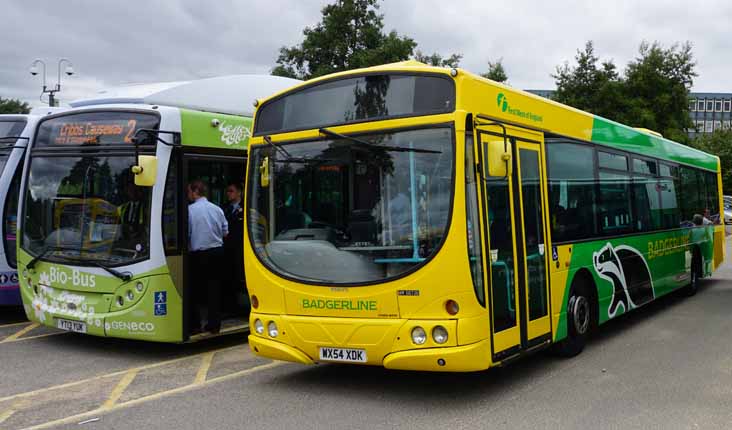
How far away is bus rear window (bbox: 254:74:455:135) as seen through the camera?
650cm

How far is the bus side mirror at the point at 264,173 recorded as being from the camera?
23.9 feet

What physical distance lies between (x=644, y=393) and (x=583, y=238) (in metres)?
2.34

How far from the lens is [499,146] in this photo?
6344 mm

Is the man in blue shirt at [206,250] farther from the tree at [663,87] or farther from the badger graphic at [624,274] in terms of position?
the tree at [663,87]

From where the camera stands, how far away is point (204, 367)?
8.12m

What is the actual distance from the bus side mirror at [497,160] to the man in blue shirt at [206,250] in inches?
145

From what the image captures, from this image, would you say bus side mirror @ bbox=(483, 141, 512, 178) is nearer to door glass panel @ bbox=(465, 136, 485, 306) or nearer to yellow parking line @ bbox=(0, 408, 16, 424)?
door glass panel @ bbox=(465, 136, 485, 306)

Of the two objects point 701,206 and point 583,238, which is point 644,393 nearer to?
point 583,238

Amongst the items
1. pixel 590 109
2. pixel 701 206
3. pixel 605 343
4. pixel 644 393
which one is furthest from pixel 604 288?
pixel 590 109

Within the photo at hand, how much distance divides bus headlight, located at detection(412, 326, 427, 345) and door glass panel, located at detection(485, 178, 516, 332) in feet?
2.15

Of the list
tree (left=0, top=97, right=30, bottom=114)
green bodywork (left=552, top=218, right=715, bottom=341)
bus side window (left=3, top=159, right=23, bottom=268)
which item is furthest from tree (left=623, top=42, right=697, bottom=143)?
tree (left=0, top=97, right=30, bottom=114)

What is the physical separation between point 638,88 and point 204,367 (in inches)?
1425

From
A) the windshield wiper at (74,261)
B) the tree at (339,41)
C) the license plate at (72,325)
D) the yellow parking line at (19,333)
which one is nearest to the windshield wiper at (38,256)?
the windshield wiper at (74,261)

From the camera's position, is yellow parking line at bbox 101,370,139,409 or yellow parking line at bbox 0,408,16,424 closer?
yellow parking line at bbox 0,408,16,424
